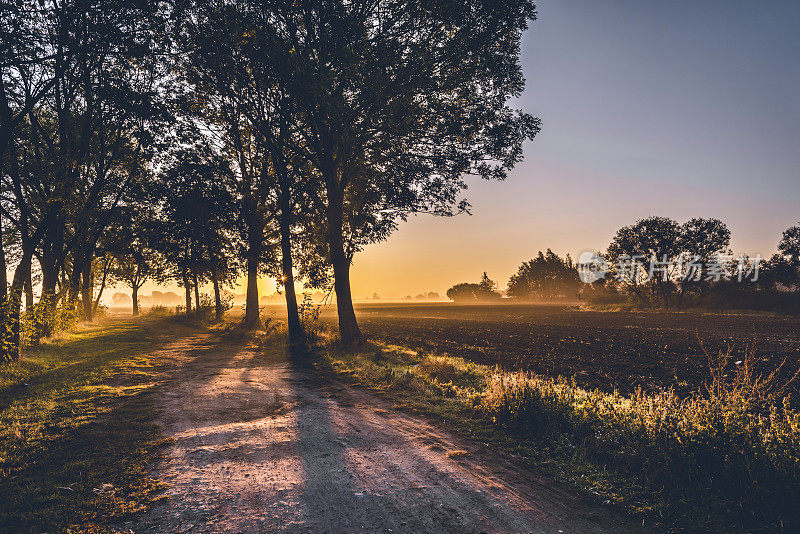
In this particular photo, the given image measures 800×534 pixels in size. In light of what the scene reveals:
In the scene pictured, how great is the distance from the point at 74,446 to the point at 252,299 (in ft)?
78.8

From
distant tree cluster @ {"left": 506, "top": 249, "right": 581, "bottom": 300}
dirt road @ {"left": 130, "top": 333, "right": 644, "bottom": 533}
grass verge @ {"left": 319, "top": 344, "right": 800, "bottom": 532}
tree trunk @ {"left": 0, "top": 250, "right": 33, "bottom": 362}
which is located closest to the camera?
dirt road @ {"left": 130, "top": 333, "right": 644, "bottom": 533}

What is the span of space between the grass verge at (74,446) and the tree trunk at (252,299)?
16.2 m

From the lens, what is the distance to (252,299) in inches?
1166

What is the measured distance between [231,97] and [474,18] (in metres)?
12.4

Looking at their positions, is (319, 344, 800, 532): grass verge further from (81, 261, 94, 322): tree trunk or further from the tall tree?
(81, 261, 94, 322): tree trunk

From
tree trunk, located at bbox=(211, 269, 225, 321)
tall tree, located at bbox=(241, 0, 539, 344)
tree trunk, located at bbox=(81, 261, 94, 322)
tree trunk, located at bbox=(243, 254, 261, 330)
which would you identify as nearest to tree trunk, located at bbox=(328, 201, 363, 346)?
tall tree, located at bbox=(241, 0, 539, 344)

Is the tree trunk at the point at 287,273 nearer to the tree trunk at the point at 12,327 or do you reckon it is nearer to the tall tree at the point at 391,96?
the tall tree at the point at 391,96

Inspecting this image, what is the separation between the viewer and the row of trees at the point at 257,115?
1424 centimetres

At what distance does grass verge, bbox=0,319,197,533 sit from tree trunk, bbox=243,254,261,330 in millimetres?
16156

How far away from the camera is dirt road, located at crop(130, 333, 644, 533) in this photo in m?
4.39

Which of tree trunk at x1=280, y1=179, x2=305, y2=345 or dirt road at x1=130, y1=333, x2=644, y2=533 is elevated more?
tree trunk at x1=280, y1=179, x2=305, y2=345

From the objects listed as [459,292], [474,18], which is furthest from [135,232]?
[459,292]

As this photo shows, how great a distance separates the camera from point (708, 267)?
231 ft

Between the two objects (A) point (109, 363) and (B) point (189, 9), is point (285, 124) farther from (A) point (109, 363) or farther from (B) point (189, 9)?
(A) point (109, 363)
